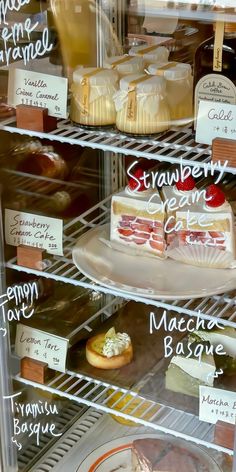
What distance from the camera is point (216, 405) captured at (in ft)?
5.71

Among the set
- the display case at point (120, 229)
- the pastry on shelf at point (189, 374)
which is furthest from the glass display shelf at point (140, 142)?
the pastry on shelf at point (189, 374)

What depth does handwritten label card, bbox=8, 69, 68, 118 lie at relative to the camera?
171 cm

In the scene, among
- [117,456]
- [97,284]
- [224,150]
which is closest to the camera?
[224,150]

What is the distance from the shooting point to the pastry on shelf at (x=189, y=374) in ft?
5.96

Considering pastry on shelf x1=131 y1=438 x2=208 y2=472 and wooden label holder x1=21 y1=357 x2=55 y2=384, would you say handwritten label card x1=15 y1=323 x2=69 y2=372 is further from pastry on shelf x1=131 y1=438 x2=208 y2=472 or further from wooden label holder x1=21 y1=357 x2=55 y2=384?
pastry on shelf x1=131 y1=438 x2=208 y2=472

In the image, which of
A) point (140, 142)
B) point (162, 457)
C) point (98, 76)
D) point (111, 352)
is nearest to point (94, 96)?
point (98, 76)

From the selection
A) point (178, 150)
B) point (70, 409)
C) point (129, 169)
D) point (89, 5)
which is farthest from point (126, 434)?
point (89, 5)

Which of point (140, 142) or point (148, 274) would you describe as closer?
point (140, 142)

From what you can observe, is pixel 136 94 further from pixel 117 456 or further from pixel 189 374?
pixel 117 456

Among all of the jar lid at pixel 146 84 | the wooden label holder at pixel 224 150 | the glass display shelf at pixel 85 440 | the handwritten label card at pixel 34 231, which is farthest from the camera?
the glass display shelf at pixel 85 440

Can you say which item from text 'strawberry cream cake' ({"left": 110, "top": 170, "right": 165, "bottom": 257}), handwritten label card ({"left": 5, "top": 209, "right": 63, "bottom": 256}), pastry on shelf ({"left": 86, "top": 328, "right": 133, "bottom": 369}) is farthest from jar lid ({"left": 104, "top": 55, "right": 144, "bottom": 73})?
pastry on shelf ({"left": 86, "top": 328, "right": 133, "bottom": 369})

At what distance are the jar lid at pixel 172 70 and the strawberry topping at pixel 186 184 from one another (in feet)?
0.73

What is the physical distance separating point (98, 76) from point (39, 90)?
0.14 m

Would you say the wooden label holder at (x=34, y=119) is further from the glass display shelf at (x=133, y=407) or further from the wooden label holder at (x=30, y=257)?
the glass display shelf at (x=133, y=407)
